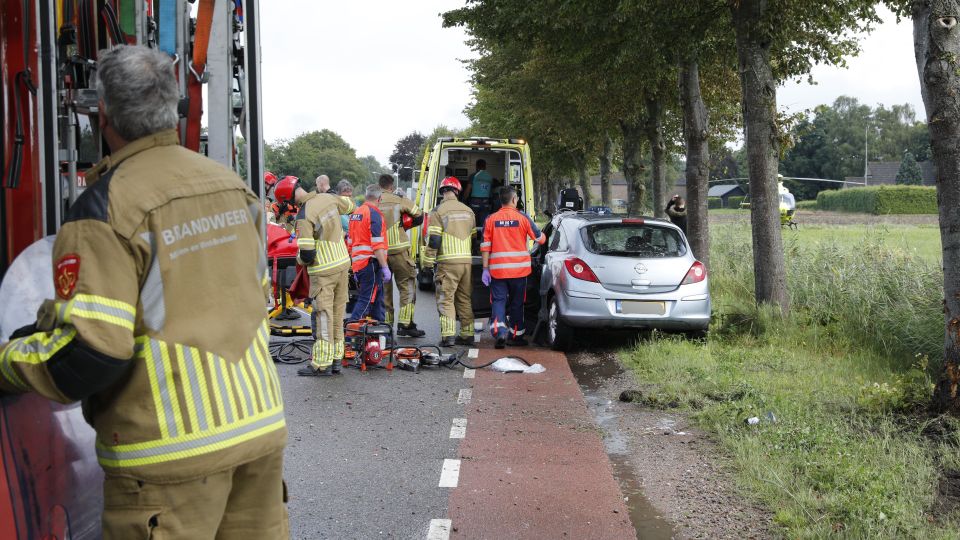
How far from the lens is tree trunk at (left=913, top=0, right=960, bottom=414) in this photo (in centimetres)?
654

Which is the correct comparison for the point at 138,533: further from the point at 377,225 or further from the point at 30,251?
the point at 377,225

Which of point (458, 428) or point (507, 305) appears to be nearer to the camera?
point (458, 428)

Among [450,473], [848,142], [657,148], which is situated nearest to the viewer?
[450,473]

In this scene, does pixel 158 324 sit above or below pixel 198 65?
below

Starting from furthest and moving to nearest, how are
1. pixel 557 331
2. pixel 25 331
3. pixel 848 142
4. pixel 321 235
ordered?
pixel 848 142, pixel 557 331, pixel 321 235, pixel 25 331

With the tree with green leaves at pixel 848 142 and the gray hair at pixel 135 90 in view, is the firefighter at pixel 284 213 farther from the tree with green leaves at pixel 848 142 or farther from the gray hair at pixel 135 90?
the tree with green leaves at pixel 848 142

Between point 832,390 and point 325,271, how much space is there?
15.8ft

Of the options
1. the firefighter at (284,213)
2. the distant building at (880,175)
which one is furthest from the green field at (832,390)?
the distant building at (880,175)

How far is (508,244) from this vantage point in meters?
11.2

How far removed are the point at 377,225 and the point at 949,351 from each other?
6.61 m

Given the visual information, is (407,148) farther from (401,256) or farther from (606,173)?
→ (401,256)

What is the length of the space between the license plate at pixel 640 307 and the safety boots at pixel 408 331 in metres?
2.97

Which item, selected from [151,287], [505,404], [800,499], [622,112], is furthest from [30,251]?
[622,112]

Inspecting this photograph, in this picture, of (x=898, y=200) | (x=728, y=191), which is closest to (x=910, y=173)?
(x=728, y=191)
